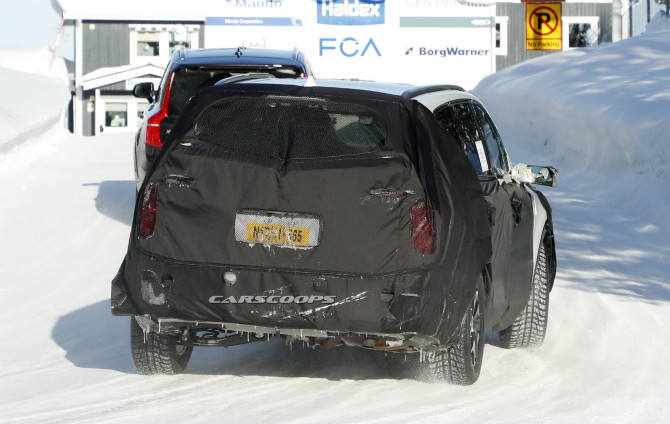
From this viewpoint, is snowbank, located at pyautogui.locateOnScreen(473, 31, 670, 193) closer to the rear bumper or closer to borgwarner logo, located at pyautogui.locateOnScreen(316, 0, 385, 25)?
the rear bumper

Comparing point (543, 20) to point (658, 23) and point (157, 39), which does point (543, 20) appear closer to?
point (658, 23)

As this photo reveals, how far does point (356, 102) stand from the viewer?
6000mm

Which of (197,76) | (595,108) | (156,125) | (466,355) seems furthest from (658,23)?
(466,355)

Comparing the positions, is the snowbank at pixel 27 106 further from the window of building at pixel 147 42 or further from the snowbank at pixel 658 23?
the snowbank at pixel 658 23

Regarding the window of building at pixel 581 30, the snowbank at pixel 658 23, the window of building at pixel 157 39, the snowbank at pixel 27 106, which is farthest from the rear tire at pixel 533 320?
the window of building at pixel 581 30

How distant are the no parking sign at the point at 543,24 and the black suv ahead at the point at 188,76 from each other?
2493 cm

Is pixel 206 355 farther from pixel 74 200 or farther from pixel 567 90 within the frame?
pixel 567 90

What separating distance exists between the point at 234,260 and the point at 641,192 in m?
10.6

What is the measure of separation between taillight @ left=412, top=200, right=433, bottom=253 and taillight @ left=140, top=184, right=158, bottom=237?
1.28 m

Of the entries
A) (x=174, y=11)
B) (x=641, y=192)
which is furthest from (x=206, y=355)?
(x=174, y=11)

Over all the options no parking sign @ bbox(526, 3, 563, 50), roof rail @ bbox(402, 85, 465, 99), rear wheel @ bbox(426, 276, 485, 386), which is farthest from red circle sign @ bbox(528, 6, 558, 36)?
rear wheel @ bbox(426, 276, 485, 386)

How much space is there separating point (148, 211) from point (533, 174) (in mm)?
2500

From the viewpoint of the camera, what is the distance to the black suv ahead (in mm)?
11688

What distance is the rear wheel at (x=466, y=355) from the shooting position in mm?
6109
